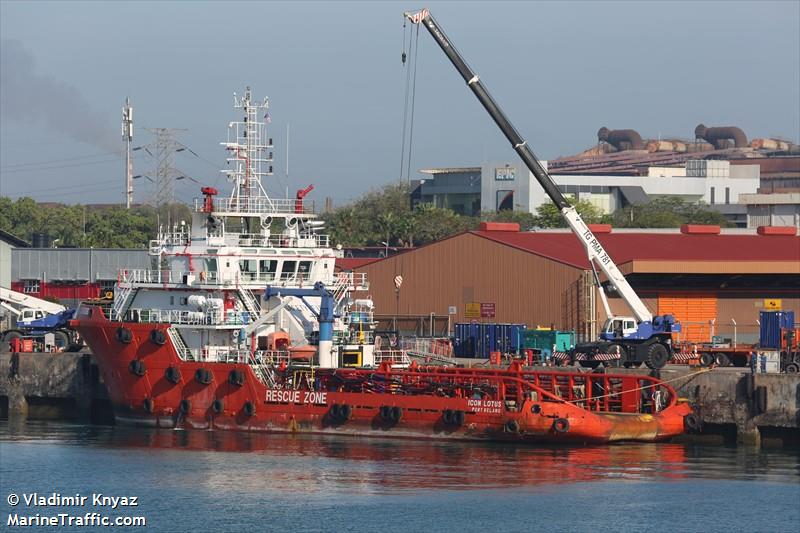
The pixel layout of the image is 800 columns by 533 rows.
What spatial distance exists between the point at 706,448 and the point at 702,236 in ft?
93.8

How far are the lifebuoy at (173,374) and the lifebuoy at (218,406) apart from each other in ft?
5.17

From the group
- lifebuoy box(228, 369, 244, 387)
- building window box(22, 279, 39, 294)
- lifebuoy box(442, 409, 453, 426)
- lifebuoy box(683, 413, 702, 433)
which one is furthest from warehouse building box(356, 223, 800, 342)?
building window box(22, 279, 39, 294)

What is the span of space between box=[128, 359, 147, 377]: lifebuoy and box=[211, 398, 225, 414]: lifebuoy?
2.87m

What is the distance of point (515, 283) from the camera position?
63.2 metres

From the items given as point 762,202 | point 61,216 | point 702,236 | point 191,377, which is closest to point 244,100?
point 191,377

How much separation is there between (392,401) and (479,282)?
19.8 meters

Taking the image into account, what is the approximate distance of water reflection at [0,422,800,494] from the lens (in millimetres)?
39281

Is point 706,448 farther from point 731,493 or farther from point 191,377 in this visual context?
point 191,377

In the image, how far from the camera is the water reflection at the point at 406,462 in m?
39.3

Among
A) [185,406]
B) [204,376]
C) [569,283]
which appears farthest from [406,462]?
[569,283]

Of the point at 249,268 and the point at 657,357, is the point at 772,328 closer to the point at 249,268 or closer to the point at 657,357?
the point at 657,357

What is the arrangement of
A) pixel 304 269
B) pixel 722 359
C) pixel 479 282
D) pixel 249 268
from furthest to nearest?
pixel 479 282
pixel 722 359
pixel 304 269
pixel 249 268

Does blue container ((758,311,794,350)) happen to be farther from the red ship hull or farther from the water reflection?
the red ship hull

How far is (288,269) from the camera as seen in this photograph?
50.1 m
